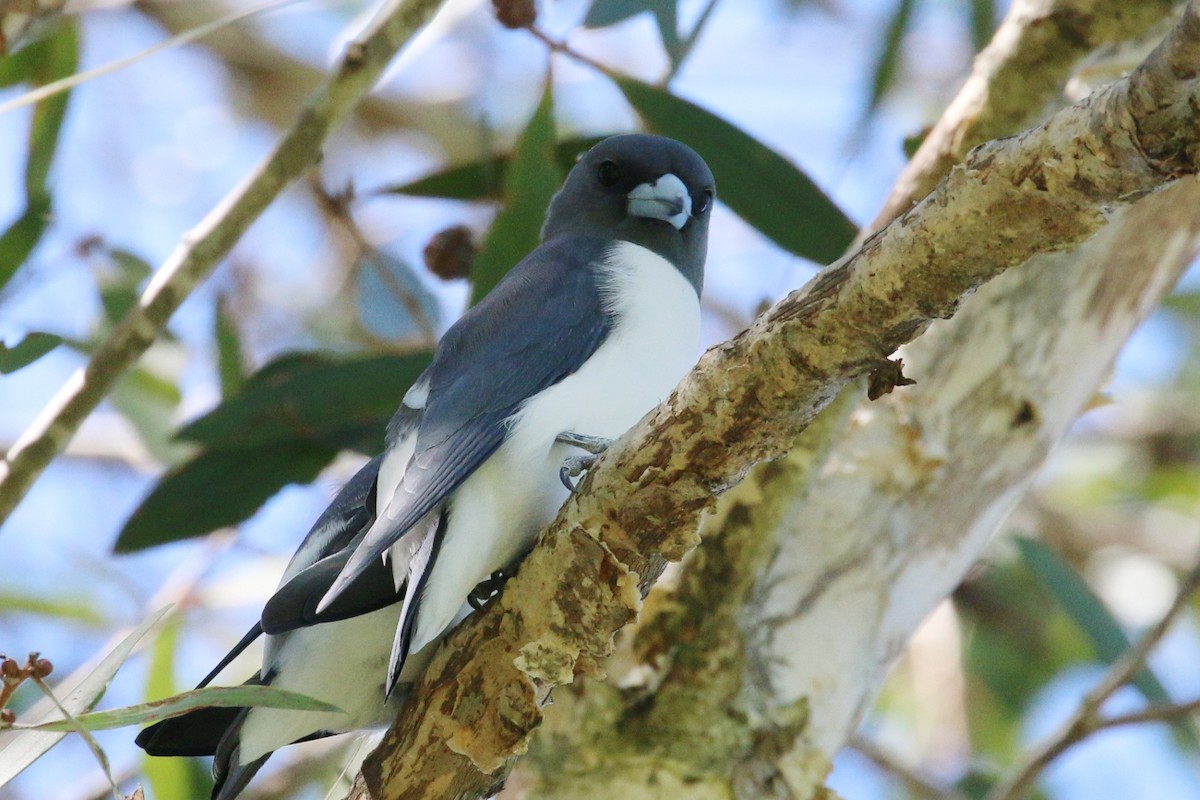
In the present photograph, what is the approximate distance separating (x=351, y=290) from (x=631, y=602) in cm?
368

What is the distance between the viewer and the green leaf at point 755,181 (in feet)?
11.1

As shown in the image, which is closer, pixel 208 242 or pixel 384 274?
pixel 208 242

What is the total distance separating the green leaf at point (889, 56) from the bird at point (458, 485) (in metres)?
1.46

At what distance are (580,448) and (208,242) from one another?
3.32 ft

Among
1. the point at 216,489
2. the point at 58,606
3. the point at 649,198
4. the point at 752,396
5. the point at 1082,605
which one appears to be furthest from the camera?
the point at 58,606

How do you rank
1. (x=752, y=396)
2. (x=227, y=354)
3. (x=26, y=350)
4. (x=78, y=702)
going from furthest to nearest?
(x=227, y=354)
(x=26, y=350)
(x=78, y=702)
(x=752, y=396)

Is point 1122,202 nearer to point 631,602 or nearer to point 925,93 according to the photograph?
point 631,602

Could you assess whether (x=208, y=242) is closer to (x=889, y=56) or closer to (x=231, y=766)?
(x=231, y=766)

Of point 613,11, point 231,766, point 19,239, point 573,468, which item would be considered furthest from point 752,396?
point 19,239

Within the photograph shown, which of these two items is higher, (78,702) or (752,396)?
(752,396)

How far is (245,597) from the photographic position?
4852mm

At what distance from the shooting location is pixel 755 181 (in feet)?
11.3

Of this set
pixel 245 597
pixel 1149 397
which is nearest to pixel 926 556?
pixel 245 597

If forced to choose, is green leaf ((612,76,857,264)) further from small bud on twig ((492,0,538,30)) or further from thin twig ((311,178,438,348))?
thin twig ((311,178,438,348))
